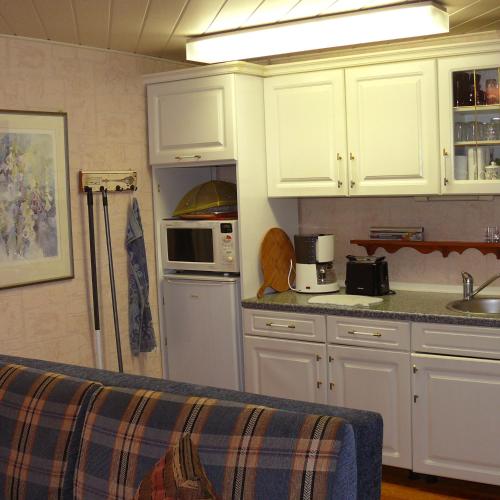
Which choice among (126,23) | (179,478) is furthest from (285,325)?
(179,478)

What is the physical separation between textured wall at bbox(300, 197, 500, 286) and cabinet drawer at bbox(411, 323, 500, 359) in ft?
2.10

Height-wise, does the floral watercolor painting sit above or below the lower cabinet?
above

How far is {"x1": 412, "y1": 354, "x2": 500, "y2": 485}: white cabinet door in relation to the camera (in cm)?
352

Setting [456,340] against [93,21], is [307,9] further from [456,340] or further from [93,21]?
[456,340]

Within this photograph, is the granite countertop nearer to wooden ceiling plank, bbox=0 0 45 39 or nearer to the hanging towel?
the hanging towel

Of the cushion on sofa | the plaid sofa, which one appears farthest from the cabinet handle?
the cushion on sofa

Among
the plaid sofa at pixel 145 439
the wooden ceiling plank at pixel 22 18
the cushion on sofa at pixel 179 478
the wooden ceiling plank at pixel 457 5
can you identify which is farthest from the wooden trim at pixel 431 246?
the cushion on sofa at pixel 179 478

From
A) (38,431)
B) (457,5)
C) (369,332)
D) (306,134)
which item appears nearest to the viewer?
(38,431)

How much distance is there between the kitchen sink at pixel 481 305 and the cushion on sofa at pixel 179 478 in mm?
2361

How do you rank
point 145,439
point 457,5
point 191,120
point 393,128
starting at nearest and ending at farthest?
1. point 145,439
2. point 457,5
3. point 393,128
4. point 191,120

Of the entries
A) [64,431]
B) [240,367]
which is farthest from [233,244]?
[64,431]

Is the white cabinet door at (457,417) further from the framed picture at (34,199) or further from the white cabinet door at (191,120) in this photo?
the framed picture at (34,199)

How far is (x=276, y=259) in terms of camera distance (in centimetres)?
438

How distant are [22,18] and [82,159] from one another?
89 cm
